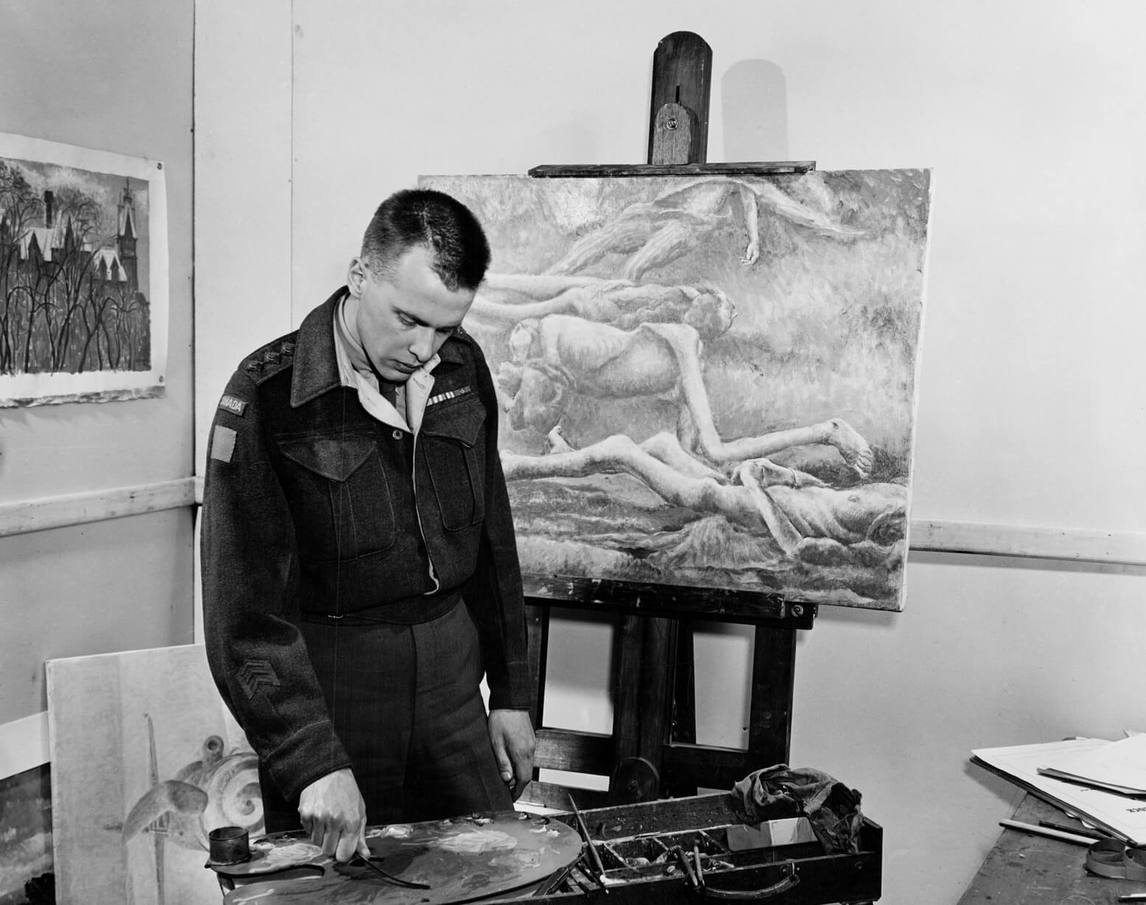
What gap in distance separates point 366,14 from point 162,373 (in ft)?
2.90

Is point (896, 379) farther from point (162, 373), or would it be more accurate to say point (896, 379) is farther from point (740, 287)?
point (162, 373)

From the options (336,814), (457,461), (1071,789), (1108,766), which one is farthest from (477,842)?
(1108,766)

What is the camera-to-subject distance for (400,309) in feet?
5.31

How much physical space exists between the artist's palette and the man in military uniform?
0.05 m

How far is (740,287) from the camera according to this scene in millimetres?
2064

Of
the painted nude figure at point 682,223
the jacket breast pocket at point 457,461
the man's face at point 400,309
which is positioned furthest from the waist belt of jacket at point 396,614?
the painted nude figure at point 682,223

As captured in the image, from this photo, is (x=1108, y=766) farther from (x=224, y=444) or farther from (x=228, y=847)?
(x=224, y=444)

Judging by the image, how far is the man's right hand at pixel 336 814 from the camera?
1.55 m

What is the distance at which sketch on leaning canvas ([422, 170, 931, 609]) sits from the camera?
202cm

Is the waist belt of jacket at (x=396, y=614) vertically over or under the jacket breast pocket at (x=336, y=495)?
under

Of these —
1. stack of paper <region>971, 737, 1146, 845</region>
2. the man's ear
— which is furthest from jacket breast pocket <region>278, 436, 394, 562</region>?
stack of paper <region>971, 737, 1146, 845</region>

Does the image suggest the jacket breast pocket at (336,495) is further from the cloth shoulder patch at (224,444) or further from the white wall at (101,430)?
the white wall at (101,430)

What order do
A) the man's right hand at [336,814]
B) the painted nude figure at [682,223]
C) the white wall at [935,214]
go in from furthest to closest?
the white wall at [935,214] → the painted nude figure at [682,223] → the man's right hand at [336,814]

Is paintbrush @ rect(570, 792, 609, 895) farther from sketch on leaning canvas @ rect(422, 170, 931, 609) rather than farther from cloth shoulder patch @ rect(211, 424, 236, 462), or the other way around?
cloth shoulder patch @ rect(211, 424, 236, 462)
